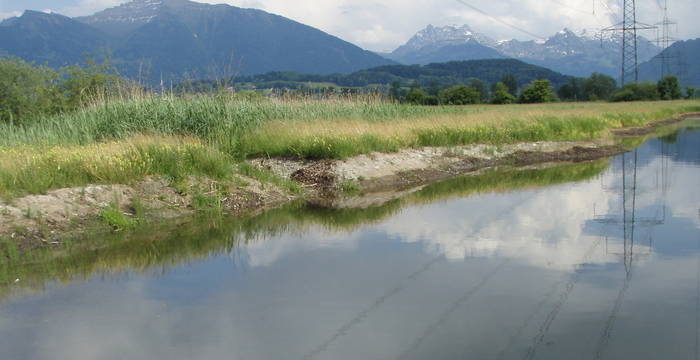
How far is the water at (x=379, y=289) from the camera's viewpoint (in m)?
6.64

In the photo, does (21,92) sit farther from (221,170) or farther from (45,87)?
(221,170)

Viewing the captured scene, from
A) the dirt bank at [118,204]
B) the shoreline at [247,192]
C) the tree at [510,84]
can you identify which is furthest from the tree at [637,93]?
the dirt bank at [118,204]

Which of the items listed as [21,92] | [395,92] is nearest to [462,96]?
[395,92]

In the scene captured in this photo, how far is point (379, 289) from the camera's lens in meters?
8.50

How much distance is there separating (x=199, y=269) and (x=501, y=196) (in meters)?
9.11

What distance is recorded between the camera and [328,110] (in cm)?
2433

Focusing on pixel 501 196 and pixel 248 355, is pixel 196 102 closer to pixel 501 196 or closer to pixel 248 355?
pixel 501 196

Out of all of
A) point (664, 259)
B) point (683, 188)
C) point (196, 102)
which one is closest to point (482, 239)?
point (664, 259)

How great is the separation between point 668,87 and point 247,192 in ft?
326

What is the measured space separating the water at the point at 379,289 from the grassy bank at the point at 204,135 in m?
2.46

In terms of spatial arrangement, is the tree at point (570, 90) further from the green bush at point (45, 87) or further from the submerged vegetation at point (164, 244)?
the submerged vegetation at point (164, 244)

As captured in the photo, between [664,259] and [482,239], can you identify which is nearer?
[664,259]

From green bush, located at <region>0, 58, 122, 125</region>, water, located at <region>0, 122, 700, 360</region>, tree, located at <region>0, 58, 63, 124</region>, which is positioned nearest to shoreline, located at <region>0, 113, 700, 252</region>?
water, located at <region>0, 122, 700, 360</region>

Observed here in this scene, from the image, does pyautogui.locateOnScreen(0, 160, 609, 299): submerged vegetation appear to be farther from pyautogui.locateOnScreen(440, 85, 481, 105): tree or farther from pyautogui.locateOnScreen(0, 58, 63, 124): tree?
pyautogui.locateOnScreen(440, 85, 481, 105): tree
